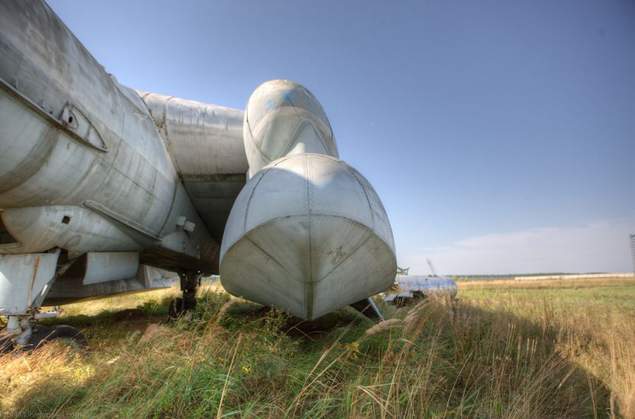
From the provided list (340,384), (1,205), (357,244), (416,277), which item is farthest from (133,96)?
(416,277)

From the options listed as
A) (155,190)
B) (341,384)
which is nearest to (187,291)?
(155,190)

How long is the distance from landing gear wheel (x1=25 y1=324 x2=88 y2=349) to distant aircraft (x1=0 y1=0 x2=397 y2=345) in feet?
0.38

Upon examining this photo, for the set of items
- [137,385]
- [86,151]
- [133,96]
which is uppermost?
[133,96]

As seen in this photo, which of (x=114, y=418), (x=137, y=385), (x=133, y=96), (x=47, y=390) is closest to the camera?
(x=114, y=418)

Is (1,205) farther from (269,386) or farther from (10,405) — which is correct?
(269,386)

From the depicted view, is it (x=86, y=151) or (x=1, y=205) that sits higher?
(x=86, y=151)

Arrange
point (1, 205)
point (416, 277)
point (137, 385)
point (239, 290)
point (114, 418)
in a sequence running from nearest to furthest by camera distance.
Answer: point (114, 418)
point (137, 385)
point (239, 290)
point (1, 205)
point (416, 277)

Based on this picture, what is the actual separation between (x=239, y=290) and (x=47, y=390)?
2.00 m

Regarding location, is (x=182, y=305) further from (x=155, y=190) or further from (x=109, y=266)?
(x=155, y=190)

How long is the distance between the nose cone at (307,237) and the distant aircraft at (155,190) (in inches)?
0.6

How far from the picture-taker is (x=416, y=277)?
59.2 ft

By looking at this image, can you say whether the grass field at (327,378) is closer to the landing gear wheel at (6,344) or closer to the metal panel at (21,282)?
the landing gear wheel at (6,344)

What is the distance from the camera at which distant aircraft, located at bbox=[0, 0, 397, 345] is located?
313cm

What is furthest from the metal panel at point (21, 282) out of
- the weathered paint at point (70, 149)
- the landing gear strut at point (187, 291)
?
the landing gear strut at point (187, 291)
